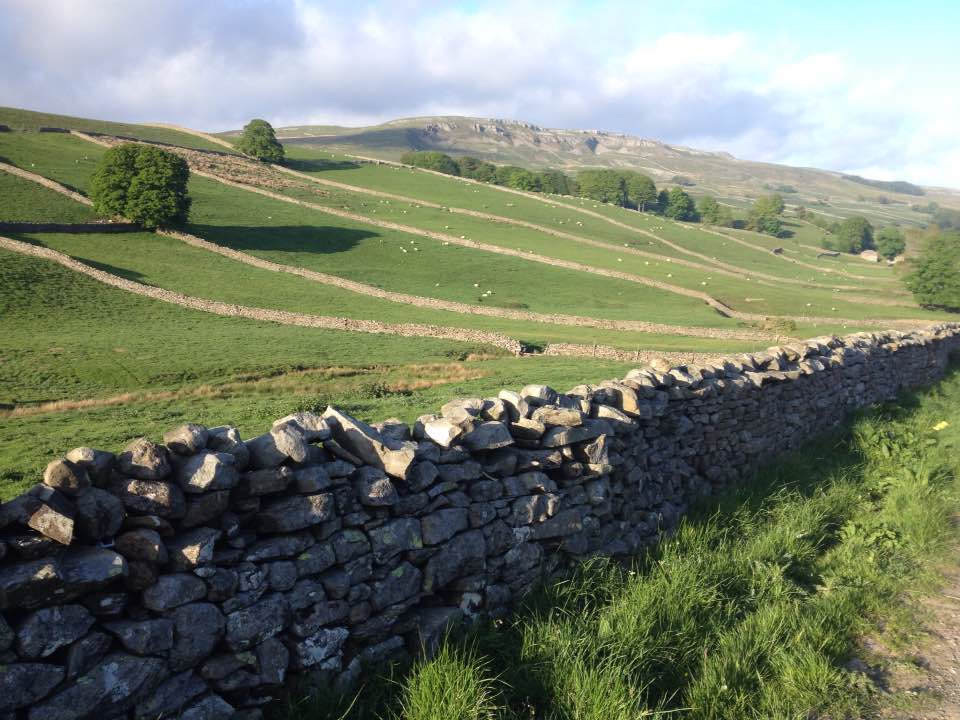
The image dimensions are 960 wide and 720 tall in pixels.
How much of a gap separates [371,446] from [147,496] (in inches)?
72.3

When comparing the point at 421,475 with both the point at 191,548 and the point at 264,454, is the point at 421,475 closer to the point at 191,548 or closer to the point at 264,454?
the point at 264,454

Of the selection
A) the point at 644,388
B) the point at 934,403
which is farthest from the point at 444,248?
the point at 644,388

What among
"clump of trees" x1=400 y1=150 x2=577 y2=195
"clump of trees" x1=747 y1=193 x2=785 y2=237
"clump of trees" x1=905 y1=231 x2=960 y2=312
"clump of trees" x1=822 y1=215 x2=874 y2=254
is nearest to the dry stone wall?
"clump of trees" x1=905 y1=231 x2=960 y2=312

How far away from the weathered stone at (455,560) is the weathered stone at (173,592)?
1963mm

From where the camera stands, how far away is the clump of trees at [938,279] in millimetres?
69438

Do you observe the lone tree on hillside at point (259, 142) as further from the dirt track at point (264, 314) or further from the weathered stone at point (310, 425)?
the weathered stone at point (310, 425)

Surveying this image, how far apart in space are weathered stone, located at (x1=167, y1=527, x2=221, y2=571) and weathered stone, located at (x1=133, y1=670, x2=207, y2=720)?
678 millimetres

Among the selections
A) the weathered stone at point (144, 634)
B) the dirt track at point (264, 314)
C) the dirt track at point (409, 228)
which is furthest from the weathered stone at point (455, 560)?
the dirt track at point (409, 228)

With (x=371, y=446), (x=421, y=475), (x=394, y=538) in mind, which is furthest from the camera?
(x=421, y=475)

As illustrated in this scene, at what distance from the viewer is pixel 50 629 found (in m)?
3.66

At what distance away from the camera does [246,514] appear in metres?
4.76

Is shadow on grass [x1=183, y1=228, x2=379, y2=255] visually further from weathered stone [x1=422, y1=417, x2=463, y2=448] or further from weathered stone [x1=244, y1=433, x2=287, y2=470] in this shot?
weathered stone [x1=244, y1=433, x2=287, y2=470]

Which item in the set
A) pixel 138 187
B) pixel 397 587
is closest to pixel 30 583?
pixel 397 587

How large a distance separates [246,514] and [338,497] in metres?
0.71
